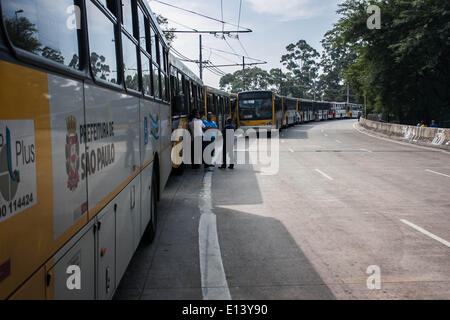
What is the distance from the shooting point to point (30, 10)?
2.36 metres

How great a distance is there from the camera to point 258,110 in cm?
3572

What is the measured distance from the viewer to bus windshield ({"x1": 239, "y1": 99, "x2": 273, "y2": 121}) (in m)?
35.6

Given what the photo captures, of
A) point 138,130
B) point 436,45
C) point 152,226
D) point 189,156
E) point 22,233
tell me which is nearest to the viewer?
point 22,233

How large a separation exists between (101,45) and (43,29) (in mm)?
1328

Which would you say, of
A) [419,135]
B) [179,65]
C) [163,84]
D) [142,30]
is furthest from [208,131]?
[419,135]

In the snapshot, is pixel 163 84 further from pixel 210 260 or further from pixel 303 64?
pixel 303 64

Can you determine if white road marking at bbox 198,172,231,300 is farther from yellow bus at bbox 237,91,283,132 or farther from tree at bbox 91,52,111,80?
yellow bus at bbox 237,91,283,132

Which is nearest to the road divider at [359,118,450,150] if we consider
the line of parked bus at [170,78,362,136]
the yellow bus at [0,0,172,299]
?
the line of parked bus at [170,78,362,136]

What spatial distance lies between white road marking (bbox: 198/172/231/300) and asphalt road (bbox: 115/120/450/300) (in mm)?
12

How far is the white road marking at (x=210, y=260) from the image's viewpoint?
5.15 m

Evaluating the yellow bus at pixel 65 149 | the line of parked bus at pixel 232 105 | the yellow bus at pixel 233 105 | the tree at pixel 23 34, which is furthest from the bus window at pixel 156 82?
the yellow bus at pixel 233 105

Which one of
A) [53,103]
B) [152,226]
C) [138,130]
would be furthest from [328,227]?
[53,103]

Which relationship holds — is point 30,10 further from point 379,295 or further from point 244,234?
point 244,234

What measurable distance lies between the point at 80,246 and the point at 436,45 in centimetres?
3177
